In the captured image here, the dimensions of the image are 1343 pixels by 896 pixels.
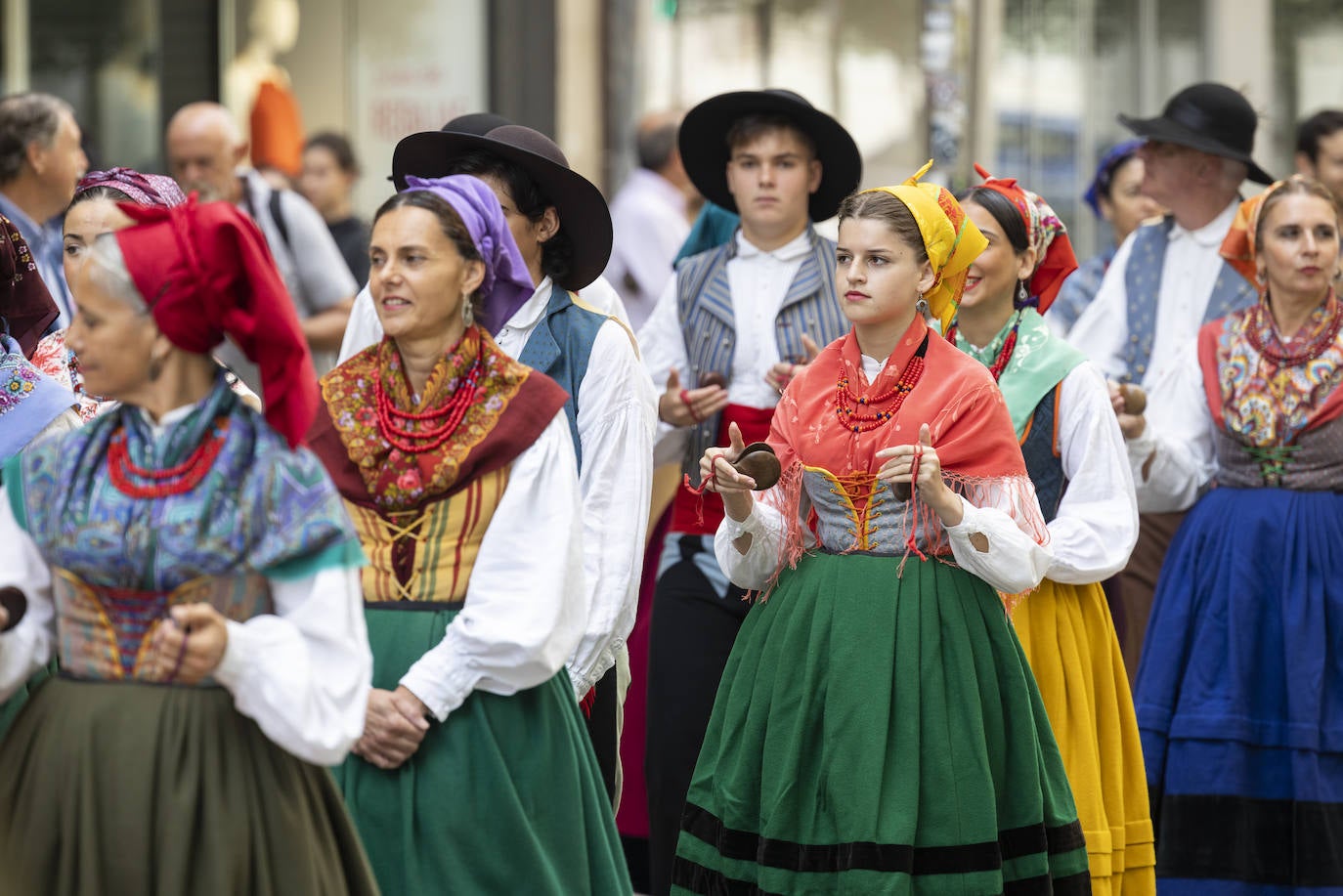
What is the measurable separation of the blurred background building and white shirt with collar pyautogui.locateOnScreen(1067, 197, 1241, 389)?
198 cm

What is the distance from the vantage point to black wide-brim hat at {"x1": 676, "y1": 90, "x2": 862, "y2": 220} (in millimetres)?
6117

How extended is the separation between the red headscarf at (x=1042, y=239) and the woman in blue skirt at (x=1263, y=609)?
538 millimetres

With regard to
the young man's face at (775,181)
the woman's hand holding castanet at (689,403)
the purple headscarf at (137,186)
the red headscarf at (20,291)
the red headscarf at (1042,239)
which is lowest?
the woman's hand holding castanet at (689,403)

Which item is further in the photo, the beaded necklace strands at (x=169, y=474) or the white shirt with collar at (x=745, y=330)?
the white shirt with collar at (x=745, y=330)

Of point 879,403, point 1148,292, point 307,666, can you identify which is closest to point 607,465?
point 879,403

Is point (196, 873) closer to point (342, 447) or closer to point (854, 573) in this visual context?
point (342, 447)

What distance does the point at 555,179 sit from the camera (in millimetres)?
4898

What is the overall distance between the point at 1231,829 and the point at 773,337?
1979 mm

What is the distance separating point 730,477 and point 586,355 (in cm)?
59

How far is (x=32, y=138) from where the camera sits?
6789mm

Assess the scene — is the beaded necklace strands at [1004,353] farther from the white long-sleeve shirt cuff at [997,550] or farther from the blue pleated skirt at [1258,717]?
the blue pleated skirt at [1258,717]

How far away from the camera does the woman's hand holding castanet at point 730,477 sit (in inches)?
174

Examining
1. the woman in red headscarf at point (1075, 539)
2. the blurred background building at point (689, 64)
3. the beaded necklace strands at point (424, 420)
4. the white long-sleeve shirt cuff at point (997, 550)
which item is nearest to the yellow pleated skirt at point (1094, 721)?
the woman in red headscarf at point (1075, 539)

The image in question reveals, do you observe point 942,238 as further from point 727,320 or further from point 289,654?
point 289,654
